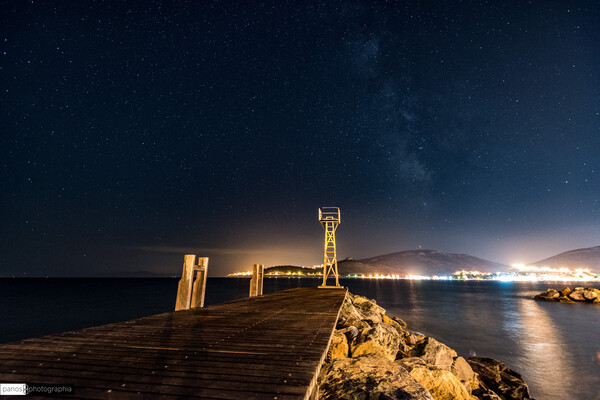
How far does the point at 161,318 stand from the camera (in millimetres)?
7422

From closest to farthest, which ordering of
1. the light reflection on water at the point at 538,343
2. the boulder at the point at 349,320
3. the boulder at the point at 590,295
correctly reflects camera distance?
the boulder at the point at 349,320
the light reflection on water at the point at 538,343
the boulder at the point at 590,295

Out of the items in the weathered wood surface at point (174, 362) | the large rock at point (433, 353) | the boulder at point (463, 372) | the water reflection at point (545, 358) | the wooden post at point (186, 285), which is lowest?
the water reflection at point (545, 358)

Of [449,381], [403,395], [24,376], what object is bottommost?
[449,381]

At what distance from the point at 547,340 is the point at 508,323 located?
301 inches

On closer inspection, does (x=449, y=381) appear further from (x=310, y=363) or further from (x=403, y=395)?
(x=310, y=363)

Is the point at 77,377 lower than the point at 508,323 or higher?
higher

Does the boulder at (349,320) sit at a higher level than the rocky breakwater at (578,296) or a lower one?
higher

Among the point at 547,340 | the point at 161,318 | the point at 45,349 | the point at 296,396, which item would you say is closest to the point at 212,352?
the point at 296,396

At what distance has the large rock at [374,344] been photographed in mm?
7379

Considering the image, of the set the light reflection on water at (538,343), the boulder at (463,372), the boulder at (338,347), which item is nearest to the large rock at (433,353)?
the boulder at (463,372)

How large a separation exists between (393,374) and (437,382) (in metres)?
1.92

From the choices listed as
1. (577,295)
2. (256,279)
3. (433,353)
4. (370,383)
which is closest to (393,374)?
(370,383)

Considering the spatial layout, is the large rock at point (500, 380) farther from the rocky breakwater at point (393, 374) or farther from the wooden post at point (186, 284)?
the wooden post at point (186, 284)

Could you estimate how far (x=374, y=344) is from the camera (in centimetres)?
744
